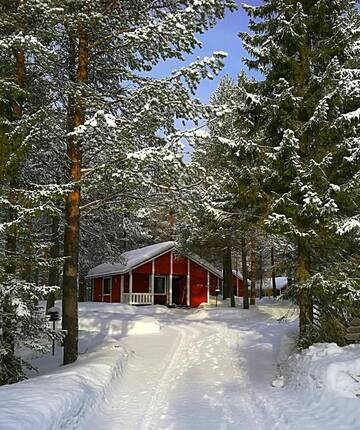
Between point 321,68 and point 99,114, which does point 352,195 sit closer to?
point 321,68

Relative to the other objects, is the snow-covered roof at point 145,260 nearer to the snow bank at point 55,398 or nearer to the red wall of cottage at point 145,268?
the red wall of cottage at point 145,268


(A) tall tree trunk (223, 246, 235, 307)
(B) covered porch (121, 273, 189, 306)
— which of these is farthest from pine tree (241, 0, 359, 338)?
(B) covered porch (121, 273, 189, 306)

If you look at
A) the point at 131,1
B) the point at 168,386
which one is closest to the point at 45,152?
the point at 131,1

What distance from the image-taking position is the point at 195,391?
28.4ft

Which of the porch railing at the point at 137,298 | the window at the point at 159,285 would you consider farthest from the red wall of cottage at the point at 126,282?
the window at the point at 159,285

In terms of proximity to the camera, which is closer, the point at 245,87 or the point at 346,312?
the point at 346,312

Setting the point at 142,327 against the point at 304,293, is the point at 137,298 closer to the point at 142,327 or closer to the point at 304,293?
the point at 142,327

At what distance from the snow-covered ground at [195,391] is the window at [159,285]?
21.8 metres

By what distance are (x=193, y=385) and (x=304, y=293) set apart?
3.33 metres

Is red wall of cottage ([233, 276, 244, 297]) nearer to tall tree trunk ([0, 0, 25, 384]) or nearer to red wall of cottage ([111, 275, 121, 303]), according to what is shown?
red wall of cottage ([111, 275, 121, 303])

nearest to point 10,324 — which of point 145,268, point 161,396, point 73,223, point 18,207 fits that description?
point 18,207

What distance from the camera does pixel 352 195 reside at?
32.0ft

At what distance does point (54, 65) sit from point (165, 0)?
3347 mm

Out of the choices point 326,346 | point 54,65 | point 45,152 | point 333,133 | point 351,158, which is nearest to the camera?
point 326,346
